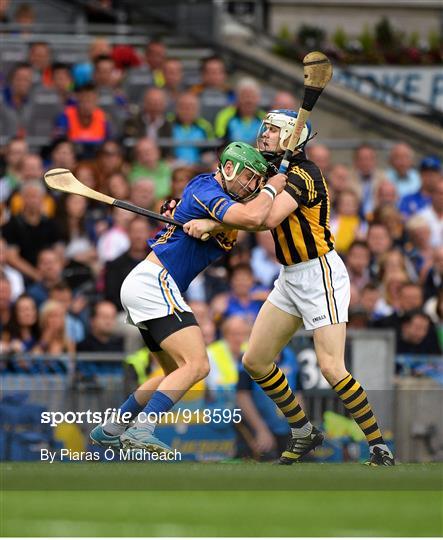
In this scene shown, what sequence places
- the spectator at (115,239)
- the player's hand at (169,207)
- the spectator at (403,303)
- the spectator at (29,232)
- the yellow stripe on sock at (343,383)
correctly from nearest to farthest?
the yellow stripe on sock at (343,383), the player's hand at (169,207), the spectator at (403,303), the spectator at (29,232), the spectator at (115,239)

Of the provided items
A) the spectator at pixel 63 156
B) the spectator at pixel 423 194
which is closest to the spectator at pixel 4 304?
the spectator at pixel 63 156

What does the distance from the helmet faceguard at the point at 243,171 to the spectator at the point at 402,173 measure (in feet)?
23.8

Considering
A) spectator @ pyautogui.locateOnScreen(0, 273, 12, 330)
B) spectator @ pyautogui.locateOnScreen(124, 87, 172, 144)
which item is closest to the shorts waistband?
spectator @ pyautogui.locateOnScreen(0, 273, 12, 330)

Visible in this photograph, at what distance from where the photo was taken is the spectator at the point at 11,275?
49.2ft

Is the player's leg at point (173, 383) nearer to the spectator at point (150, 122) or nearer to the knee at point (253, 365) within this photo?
the knee at point (253, 365)

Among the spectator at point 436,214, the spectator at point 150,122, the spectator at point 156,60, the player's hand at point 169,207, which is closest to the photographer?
the player's hand at point 169,207


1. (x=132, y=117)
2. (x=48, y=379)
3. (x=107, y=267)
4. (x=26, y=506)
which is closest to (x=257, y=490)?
(x=26, y=506)

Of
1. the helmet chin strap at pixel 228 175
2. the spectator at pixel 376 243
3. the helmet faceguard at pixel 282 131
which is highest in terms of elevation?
the helmet faceguard at pixel 282 131

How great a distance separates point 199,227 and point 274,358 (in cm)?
106

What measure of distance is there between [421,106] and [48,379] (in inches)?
331

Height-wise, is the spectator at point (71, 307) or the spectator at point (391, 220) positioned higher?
the spectator at point (391, 220)

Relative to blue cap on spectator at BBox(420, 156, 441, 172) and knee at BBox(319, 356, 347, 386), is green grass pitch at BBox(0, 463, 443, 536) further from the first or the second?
blue cap on spectator at BBox(420, 156, 441, 172)

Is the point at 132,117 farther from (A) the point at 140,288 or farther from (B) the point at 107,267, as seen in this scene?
(A) the point at 140,288

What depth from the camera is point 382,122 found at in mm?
19344
